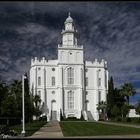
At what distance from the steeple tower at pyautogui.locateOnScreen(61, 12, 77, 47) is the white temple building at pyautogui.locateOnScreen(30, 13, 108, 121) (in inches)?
12.0

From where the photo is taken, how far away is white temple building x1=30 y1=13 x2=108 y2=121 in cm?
9906

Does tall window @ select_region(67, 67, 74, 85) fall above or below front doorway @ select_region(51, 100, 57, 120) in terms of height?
above

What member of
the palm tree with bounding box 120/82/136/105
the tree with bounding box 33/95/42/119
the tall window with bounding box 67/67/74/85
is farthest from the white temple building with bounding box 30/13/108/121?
the palm tree with bounding box 120/82/136/105

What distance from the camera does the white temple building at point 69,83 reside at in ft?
325

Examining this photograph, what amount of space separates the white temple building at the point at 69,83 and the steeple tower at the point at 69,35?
0.30 m

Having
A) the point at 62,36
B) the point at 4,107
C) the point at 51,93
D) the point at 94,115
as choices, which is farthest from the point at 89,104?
the point at 4,107

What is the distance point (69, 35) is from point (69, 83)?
569 inches

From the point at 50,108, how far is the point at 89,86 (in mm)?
12813

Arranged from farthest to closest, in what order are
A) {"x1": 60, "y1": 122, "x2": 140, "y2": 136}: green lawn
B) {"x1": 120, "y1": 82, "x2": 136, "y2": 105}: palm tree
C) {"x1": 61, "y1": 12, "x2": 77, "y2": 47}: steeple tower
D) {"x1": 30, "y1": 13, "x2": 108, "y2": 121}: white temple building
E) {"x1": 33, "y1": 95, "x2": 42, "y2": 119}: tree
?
1. {"x1": 61, "y1": 12, "x2": 77, "y2": 47}: steeple tower
2. {"x1": 30, "y1": 13, "x2": 108, "y2": 121}: white temple building
3. {"x1": 120, "y1": 82, "x2": 136, "y2": 105}: palm tree
4. {"x1": 33, "y1": 95, "x2": 42, "y2": 119}: tree
5. {"x1": 60, "y1": 122, "x2": 140, "y2": 136}: green lawn

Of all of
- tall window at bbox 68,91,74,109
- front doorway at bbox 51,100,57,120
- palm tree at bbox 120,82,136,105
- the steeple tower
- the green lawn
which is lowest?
the green lawn

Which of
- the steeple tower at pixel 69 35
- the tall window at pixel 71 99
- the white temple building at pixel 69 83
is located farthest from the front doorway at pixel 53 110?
the steeple tower at pixel 69 35

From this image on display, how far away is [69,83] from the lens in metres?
101

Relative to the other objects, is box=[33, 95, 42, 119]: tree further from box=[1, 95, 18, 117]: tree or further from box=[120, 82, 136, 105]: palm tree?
box=[1, 95, 18, 117]: tree

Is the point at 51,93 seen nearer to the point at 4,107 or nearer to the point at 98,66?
the point at 98,66
